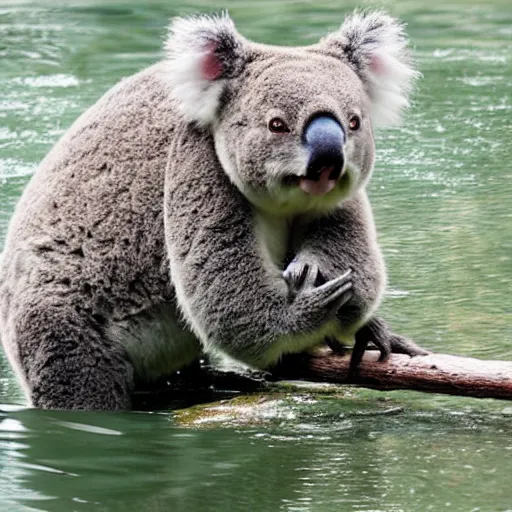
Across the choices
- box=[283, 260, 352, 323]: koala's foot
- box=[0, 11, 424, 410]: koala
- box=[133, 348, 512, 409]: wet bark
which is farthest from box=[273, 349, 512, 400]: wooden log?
box=[283, 260, 352, 323]: koala's foot

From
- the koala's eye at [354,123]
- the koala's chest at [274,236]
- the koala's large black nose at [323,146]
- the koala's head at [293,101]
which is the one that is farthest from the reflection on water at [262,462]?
the koala's eye at [354,123]

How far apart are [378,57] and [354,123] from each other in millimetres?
587

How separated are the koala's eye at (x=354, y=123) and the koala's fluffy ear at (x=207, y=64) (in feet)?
1.92

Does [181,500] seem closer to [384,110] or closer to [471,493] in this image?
[471,493]

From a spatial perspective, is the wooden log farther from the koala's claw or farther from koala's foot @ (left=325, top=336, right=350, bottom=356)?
the koala's claw

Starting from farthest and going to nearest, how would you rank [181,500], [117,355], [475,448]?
[117,355] < [475,448] < [181,500]

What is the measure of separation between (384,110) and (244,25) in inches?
335

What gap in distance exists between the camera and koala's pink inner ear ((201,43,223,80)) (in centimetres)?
589

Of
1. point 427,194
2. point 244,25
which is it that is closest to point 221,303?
point 427,194

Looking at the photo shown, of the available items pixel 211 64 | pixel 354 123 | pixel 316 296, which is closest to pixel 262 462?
pixel 316 296

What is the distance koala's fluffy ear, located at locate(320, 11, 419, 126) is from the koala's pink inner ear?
1.64ft

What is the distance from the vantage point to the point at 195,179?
19.5 feet

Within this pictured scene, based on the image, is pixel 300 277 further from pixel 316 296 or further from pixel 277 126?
pixel 277 126

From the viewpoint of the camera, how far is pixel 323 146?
530 cm
